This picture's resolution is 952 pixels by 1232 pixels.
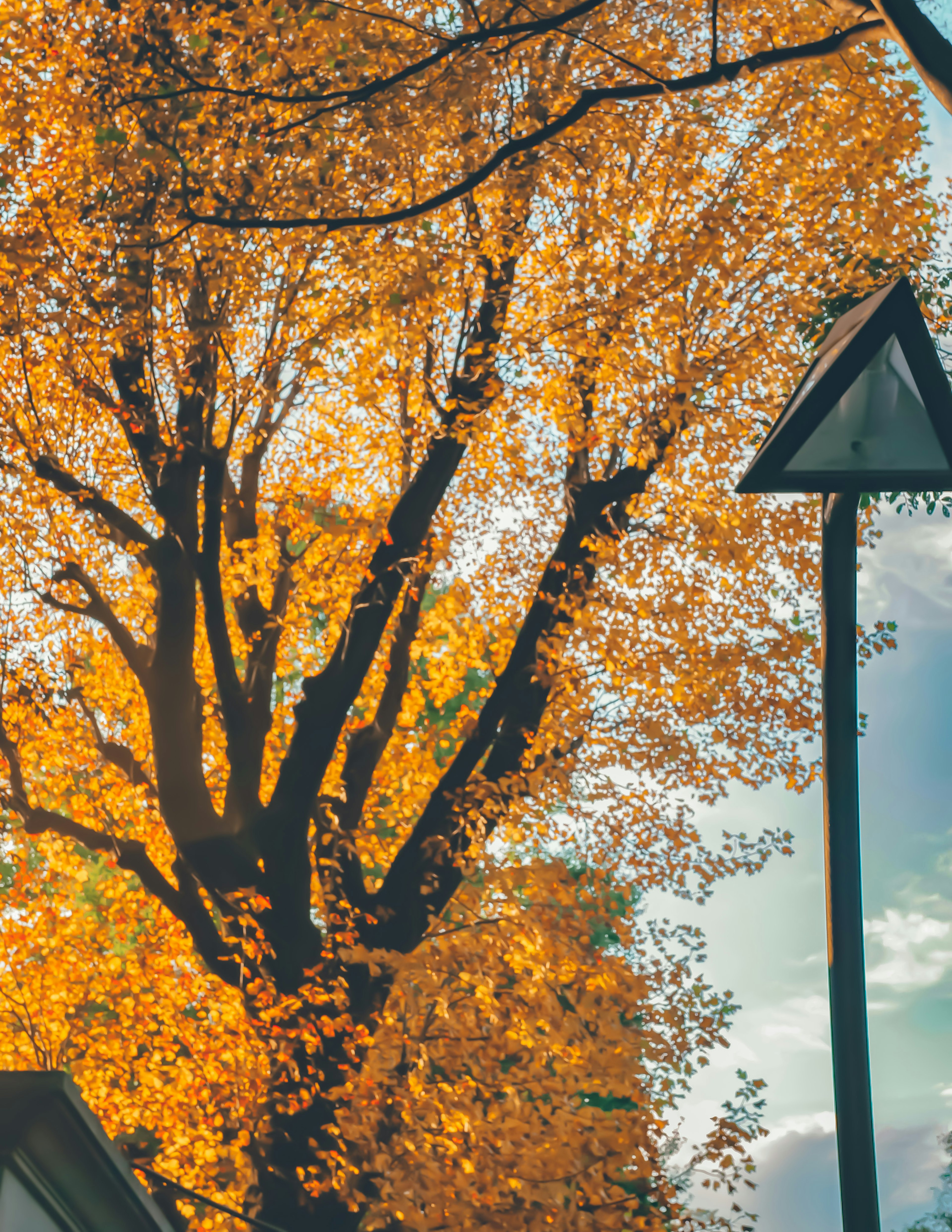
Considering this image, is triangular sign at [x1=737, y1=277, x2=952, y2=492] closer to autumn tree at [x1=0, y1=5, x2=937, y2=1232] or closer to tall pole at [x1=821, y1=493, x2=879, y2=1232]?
tall pole at [x1=821, y1=493, x2=879, y2=1232]

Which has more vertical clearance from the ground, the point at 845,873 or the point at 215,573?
the point at 215,573

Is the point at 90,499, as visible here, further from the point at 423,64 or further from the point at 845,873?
the point at 845,873

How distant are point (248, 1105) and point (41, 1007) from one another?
4.63 metres

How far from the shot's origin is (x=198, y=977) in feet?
37.1

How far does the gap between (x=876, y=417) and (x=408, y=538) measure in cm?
521

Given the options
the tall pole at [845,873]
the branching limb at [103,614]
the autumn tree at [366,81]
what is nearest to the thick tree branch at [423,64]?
the autumn tree at [366,81]

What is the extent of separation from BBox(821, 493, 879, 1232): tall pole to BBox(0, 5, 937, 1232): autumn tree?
381 centimetres

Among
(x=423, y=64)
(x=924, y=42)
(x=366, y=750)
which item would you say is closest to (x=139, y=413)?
(x=366, y=750)

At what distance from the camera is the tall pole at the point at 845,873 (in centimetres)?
252

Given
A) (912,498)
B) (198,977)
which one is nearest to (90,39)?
(912,498)

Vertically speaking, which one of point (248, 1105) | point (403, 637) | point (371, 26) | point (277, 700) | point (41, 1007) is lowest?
point (248, 1105)

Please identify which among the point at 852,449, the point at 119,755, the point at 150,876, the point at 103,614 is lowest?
the point at 852,449

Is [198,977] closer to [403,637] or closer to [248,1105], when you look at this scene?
[248,1105]

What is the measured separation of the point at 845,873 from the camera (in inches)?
106
